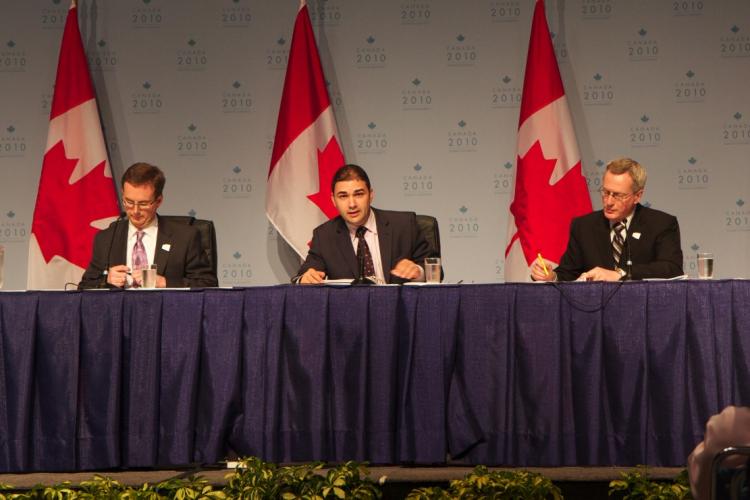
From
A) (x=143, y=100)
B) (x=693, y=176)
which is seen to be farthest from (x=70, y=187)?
(x=693, y=176)

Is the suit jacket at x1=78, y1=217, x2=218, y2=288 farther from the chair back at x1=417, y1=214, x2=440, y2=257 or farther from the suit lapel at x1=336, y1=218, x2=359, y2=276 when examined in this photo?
the chair back at x1=417, y1=214, x2=440, y2=257

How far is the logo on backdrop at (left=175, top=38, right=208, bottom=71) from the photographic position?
6852mm

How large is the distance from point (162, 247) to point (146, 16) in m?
2.23

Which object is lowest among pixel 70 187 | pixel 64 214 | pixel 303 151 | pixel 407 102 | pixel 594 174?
pixel 64 214

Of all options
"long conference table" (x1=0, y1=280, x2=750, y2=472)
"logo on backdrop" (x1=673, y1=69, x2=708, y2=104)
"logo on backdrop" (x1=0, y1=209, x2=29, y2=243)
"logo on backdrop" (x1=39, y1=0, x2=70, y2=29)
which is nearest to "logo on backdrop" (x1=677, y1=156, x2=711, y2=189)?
"logo on backdrop" (x1=673, y1=69, x2=708, y2=104)

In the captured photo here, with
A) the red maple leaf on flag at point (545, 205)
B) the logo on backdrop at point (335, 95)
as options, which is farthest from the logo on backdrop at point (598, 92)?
the logo on backdrop at point (335, 95)

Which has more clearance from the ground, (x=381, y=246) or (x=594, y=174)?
(x=594, y=174)

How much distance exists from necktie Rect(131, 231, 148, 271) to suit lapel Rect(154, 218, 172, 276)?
64 millimetres

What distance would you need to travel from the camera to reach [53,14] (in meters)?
6.91

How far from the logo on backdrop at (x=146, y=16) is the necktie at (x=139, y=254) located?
2.06m

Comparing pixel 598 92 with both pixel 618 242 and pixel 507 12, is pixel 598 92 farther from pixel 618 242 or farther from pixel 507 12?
pixel 618 242

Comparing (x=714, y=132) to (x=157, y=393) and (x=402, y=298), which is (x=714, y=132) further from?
(x=157, y=393)

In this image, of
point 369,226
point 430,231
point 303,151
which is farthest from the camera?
point 303,151

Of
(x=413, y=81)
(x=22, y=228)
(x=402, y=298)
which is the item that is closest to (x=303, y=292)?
(x=402, y=298)
